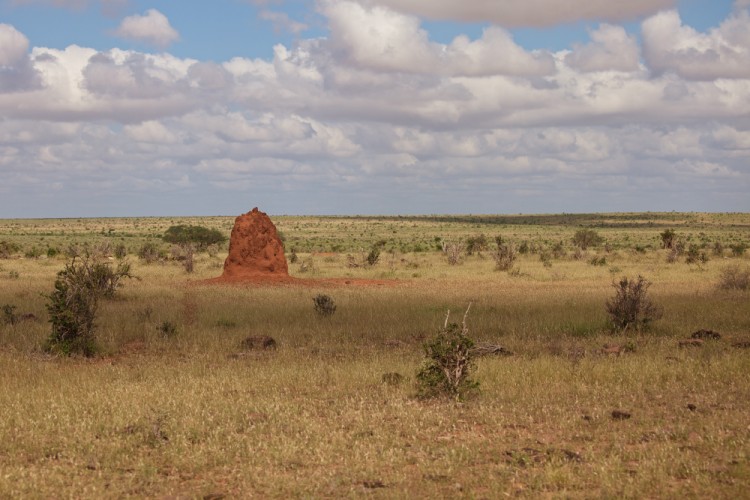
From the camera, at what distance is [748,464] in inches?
265

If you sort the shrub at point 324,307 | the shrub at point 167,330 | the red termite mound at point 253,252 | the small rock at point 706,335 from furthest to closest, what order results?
the red termite mound at point 253,252, the shrub at point 324,307, the shrub at point 167,330, the small rock at point 706,335

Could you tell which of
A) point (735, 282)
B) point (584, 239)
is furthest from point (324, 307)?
point (584, 239)

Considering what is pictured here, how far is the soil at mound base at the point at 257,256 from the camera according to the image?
2816 centimetres

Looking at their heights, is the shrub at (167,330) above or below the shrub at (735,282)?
below

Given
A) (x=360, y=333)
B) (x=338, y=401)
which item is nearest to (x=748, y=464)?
(x=338, y=401)

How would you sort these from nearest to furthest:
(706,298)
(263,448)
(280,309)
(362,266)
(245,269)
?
(263,448) → (280,309) → (706,298) → (245,269) → (362,266)

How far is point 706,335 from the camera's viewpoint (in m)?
14.2

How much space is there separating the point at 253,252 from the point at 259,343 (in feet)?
48.7

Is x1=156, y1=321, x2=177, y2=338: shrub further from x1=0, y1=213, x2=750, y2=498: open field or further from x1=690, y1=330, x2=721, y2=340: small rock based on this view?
x1=690, y1=330, x2=721, y2=340: small rock

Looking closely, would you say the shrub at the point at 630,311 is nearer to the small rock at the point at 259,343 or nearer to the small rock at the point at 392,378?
the small rock at the point at 392,378

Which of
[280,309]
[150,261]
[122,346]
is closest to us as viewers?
[122,346]

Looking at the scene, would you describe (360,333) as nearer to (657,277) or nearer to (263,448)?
(263,448)

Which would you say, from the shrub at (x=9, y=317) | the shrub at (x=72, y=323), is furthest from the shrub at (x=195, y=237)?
the shrub at (x=72, y=323)

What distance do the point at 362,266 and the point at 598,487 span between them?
30574 mm
